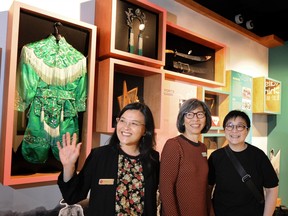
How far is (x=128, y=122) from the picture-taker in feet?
4.30

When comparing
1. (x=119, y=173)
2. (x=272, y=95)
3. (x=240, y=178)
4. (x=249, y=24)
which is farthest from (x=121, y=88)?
(x=272, y=95)

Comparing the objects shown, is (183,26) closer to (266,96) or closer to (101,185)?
(266,96)

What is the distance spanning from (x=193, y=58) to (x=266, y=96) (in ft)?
5.28

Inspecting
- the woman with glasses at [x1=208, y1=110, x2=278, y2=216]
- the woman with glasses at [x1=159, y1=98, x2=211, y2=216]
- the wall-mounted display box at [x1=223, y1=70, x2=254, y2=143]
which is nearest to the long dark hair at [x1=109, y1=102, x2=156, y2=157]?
the woman with glasses at [x1=159, y1=98, x2=211, y2=216]

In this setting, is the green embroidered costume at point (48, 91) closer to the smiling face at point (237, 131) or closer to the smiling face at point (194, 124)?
the smiling face at point (194, 124)

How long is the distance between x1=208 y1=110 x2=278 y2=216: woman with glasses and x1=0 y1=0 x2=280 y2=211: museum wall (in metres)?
0.79

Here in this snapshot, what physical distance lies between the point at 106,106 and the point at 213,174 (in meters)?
0.87

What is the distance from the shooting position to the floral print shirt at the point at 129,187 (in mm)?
1234

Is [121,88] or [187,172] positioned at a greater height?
[121,88]

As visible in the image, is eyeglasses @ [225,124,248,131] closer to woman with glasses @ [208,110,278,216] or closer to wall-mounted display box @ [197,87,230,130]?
woman with glasses @ [208,110,278,216]

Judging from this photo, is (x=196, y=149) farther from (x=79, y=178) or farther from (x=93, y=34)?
(x=93, y=34)

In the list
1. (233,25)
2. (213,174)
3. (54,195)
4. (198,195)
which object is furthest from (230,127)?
(233,25)

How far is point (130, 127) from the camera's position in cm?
131

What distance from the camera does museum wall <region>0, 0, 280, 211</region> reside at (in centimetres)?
160
